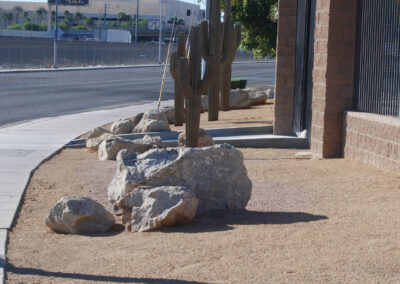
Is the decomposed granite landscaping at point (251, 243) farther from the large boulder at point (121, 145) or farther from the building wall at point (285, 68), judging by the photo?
the building wall at point (285, 68)

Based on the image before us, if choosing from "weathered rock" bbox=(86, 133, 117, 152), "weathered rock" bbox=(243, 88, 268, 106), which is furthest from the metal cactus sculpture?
"weathered rock" bbox=(86, 133, 117, 152)

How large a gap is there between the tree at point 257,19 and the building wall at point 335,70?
35.2 ft

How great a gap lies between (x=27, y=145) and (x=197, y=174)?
743cm

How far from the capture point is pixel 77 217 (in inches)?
289

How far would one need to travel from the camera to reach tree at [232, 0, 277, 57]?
23.0m

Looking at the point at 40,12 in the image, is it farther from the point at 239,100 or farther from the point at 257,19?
the point at 257,19

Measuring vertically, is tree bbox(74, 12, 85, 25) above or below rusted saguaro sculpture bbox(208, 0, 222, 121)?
above

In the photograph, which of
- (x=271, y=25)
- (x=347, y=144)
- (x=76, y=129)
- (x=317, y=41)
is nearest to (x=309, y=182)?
(x=347, y=144)

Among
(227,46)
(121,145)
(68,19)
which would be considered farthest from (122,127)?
(68,19)

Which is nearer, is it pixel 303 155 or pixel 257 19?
pixel 303 155

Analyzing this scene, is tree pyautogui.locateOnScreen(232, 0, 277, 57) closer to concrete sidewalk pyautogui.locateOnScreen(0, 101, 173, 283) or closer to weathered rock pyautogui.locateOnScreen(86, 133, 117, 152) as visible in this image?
concrete sidewalk pyautogui.locateOnScreen(0, 101, 173, 283)

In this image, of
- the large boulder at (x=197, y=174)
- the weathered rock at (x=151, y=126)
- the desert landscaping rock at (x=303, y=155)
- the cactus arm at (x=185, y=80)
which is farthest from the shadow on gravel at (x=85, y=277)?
the weathered rock at (x=151, y=126)

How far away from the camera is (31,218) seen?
27.1 ft

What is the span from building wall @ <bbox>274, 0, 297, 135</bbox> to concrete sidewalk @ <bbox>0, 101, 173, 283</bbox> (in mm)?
4662
